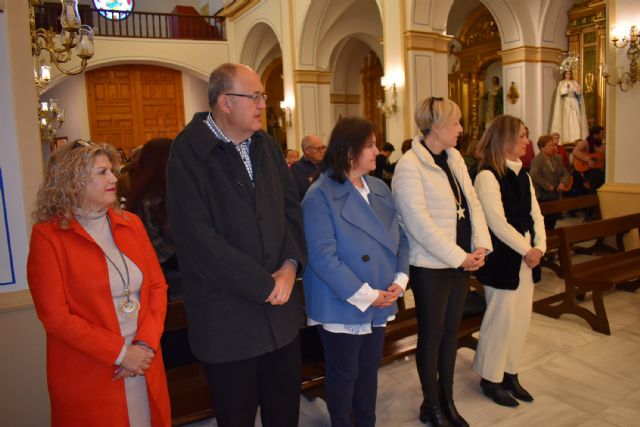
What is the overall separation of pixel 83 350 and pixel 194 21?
15541mm

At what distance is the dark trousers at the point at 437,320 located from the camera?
7.56ft

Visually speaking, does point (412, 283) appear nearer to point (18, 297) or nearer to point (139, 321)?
point (139, 321)

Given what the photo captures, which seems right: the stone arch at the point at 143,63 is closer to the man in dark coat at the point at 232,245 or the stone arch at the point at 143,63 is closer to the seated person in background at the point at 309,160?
the seated person in background at the point at 309,160

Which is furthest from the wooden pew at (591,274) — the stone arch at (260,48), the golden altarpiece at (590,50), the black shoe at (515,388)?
the stone arch at (260,48)

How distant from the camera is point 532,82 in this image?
9.77 meters

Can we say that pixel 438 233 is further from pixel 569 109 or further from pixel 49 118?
pixel 569 109

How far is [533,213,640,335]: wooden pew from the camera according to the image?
373cm

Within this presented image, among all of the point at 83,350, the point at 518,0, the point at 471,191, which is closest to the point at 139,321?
the point at 83,350

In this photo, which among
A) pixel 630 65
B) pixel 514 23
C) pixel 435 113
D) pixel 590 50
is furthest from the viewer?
pixel 590 50

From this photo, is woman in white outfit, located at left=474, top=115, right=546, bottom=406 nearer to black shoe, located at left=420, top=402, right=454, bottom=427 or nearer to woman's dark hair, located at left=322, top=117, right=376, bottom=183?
black shoe, located at left=420, top=402, right=454, bottom=427

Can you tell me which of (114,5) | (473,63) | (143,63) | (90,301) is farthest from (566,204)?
(114,5)

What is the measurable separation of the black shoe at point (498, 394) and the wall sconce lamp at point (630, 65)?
13.6 feet

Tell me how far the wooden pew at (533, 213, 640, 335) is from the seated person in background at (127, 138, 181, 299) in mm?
2879

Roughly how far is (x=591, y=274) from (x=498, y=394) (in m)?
1.80
